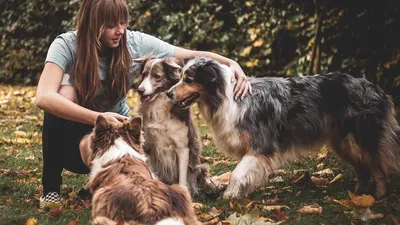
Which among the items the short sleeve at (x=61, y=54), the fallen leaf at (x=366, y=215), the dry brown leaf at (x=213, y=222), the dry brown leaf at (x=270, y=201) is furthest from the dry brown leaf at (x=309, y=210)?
the short sleeve at (x=61, y=54)

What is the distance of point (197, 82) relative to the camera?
466 centimetres

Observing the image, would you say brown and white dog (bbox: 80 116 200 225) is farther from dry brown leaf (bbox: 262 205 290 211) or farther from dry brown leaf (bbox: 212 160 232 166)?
dry brown leaf (bbox: 212 160 232 166)

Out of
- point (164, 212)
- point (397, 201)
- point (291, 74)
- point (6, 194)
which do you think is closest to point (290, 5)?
point (291, 74)

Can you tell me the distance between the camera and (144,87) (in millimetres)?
4789

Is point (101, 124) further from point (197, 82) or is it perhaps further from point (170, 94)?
point (197, 82)

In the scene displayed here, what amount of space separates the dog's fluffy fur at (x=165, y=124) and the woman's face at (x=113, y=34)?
0.55 m

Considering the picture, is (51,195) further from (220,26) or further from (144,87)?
(220,26)

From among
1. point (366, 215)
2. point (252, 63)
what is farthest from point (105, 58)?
point (252, 63)

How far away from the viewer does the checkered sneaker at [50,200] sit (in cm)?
398

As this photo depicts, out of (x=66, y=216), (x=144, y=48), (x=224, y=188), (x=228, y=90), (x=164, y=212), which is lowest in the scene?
(x=224, y=188)

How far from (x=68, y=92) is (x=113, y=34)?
0.56m

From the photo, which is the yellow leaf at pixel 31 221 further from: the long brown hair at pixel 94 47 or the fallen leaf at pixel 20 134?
the fallen leaf at pixel 20 134

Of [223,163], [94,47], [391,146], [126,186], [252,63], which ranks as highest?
[94,47]

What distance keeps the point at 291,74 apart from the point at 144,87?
15.8ft
